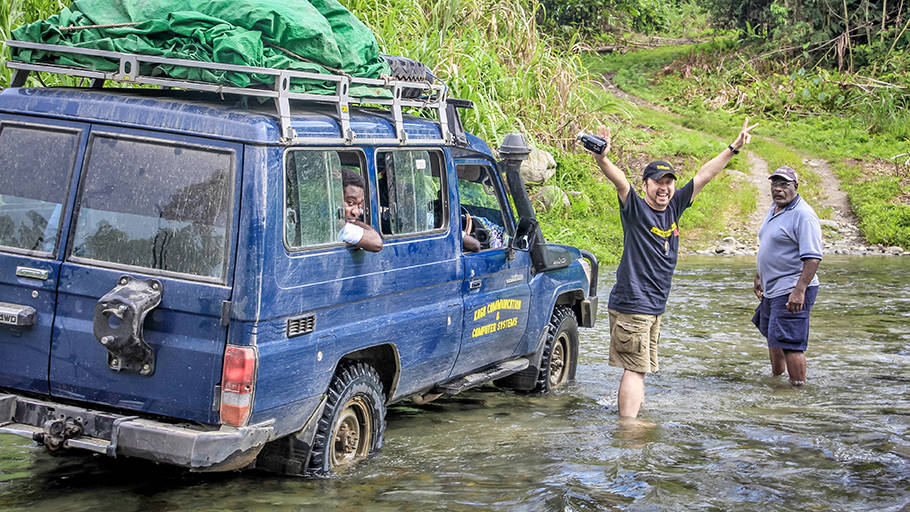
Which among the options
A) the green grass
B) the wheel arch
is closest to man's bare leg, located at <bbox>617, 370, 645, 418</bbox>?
the wheel arch

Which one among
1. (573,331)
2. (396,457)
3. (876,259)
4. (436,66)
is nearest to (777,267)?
(573,331)

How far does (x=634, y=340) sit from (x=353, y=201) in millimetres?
2428

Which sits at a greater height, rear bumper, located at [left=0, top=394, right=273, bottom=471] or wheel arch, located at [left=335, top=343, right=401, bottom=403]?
wheel arch, located at [left=335, top=343, right=401, bottom=403]

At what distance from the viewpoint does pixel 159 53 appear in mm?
5422

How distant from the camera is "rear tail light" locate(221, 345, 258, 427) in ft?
16.0

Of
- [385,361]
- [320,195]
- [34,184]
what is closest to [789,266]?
[385,361]

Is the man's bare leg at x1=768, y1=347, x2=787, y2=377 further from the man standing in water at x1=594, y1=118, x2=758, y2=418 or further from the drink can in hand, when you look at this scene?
the drink can in hand

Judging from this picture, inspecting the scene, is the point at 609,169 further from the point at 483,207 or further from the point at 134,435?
the point at 134,435

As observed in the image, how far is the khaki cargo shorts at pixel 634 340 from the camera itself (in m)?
7.30

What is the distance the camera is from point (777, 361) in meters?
9.09

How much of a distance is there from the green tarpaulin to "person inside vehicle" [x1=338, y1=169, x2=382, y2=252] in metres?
0.52

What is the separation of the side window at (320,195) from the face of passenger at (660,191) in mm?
2246

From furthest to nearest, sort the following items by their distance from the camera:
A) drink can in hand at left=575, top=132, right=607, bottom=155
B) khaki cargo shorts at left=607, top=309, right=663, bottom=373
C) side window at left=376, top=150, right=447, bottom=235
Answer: khaki cargo shorts at left=607, top=309, right=663, bottom=373, drink can in hand at left=575, top=132, right=607, bottom=155, side window at left=376, top=150, right=447, bottom=235

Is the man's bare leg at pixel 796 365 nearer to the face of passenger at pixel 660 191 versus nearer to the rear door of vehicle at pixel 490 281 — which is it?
the face of passenger at pixel 660 191
